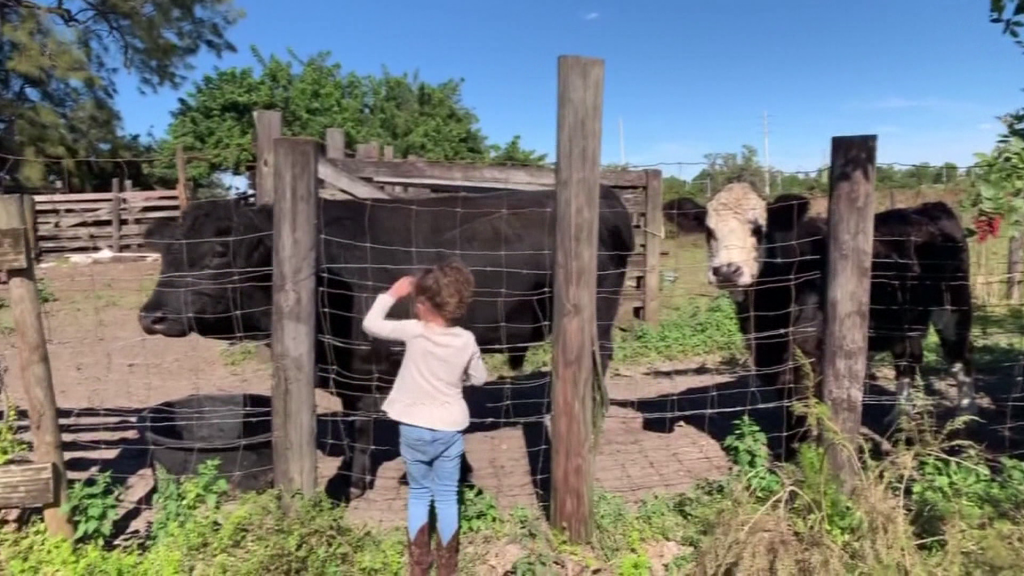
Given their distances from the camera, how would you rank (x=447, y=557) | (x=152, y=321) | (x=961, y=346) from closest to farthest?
(x=447, y=557), (x=152, y=321), (x=961, y=346)

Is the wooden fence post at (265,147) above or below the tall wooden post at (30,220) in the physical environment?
above

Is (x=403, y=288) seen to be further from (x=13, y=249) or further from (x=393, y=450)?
(x=393, y=450)

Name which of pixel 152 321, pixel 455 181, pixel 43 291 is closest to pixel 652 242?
pixel 455 181

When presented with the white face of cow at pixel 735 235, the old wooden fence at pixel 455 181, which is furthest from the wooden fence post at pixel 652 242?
the white face of cow at pixel 735 235

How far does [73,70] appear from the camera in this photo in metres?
23.7

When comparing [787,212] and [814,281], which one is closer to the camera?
[814,281]

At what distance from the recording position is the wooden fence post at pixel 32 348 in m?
3.46

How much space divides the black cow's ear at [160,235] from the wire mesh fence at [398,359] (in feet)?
0.05

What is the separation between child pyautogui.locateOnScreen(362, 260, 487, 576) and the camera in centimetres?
346

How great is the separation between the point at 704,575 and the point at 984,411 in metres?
4.16

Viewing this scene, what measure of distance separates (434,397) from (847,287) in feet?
6.95

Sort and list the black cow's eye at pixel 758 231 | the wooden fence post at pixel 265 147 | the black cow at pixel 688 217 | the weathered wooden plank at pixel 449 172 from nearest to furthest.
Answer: the black cow's eye at pixel 758 231, the black cow at pixel 688 217, the wooden fence post at pixel 265 147, the weathered wooden plank at pixel 449 172

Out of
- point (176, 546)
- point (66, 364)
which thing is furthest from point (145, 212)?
point (176, 546)

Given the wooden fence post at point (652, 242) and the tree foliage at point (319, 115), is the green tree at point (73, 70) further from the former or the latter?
the wooden fence post at point (652, 242)
